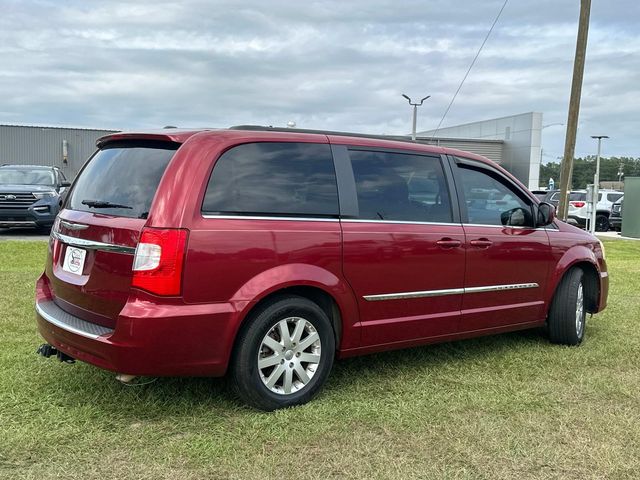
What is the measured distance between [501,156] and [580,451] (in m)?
40.0

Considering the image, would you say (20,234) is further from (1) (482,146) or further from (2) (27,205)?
(1) (482,146)

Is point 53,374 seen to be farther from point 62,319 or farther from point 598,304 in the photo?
point 598,304

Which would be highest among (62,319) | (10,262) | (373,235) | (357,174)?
(357,174)

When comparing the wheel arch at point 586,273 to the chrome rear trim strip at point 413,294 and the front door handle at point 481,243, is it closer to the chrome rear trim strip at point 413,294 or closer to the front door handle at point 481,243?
the front door handle at point 481,243

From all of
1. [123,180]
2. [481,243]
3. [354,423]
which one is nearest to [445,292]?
[481,243]

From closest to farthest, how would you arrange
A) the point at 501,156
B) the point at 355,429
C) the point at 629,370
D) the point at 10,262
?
the point at 355,429
the point at 629,370
the point at 10,262
the point at 501,156

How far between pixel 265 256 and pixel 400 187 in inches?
50.5

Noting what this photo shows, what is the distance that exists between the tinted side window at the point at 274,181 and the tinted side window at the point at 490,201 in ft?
4.38

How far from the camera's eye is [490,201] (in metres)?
5.07

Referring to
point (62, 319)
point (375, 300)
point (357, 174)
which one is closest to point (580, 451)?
point (375, 300)

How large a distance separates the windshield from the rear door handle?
1278 centimetres

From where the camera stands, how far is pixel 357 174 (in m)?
4.19

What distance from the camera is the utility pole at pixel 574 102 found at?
13.7 meters

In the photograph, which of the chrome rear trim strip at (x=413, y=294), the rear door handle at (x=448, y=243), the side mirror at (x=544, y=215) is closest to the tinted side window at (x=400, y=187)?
the rear door handle at (x=448, y=243)
